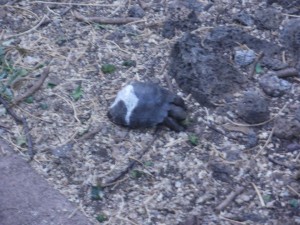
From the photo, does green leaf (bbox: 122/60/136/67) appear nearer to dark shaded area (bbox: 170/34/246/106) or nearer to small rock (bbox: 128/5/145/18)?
dark shaded area (bbox: 170/34/246/106)

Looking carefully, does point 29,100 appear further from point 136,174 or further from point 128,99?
point 136,174

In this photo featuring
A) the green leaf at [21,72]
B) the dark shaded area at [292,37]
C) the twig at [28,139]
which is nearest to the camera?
the twig at [28,139]

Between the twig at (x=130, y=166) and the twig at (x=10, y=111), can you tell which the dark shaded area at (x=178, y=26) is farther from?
the twig at (x=10, y=111)

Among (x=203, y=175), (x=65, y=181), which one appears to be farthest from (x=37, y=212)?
(x=203, y=175)

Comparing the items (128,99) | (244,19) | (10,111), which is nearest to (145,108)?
(128,99)

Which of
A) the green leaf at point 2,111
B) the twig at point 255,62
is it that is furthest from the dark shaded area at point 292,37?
the green leaf at point 2,111

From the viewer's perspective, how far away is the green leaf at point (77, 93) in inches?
129

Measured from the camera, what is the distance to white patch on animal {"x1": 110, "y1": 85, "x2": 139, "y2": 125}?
3.10m

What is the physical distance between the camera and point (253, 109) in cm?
319

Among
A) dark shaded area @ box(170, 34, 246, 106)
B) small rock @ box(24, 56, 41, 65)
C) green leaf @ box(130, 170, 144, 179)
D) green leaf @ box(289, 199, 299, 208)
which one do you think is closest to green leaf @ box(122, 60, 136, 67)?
dark shaded area @ box(170, 34, 246, 106)

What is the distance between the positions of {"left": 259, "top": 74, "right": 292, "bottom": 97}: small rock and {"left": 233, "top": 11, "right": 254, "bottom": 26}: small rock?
1.20 ft

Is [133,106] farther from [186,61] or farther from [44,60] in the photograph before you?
[44,60]

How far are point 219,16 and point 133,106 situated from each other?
824 millimetres

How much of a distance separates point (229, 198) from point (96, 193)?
0.49 m
